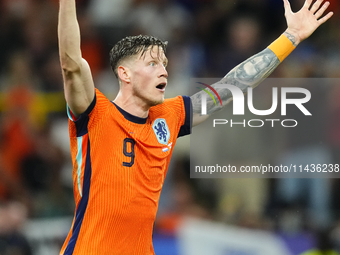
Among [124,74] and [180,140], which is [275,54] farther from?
[180,140]

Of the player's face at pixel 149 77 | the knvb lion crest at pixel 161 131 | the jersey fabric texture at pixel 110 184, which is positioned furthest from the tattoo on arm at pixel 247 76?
the jersey fabric texture at pixel 110 184

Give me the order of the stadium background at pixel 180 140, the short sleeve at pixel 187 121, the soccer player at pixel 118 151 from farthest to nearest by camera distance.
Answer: the stadium background at pixel 180 140
the short sleeve at pixel 187 121
the soccer player at pixel 118 151

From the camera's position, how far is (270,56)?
4.09 meters

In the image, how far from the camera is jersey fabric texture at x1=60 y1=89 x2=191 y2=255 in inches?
127

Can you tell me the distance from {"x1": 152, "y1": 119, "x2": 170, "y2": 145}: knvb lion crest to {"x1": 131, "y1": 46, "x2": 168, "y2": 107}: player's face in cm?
17

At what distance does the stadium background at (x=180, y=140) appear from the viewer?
21.0 feet

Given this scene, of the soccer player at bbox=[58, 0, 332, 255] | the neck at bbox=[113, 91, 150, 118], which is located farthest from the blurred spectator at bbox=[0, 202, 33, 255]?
the neck at bbox=[113, 91, 150, 118]

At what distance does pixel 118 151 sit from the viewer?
3.30 meters

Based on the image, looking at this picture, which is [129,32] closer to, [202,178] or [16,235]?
[202,178]

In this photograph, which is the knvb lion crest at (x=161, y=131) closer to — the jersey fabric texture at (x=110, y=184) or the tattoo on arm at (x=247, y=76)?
the jersey fabric texture at (x=110, y=184)

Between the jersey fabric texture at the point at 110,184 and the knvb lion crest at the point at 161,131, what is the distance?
0.60 feet

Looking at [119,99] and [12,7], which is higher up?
[12,7]

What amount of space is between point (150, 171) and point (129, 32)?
224 inches

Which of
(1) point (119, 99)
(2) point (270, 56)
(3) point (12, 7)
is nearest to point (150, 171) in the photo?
(1) point (119, 99)
